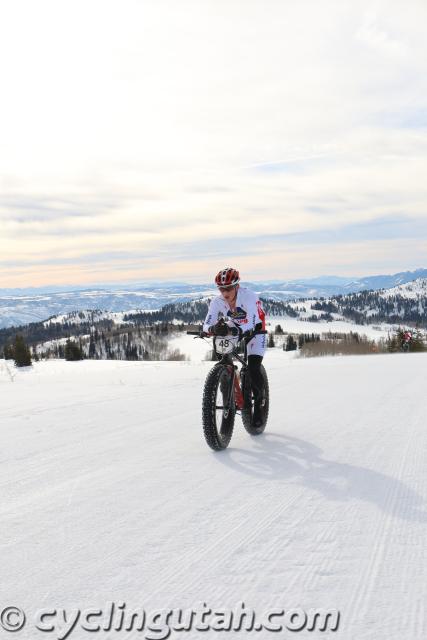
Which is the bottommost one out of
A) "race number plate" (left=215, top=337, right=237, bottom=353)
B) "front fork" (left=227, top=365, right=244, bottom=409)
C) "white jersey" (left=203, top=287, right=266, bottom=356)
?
"front fork" (left=227, top=365, right=244, bottom=409)

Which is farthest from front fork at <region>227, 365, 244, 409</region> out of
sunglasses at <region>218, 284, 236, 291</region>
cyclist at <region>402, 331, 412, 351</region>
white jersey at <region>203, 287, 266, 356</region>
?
cyclist at <region>402, 331, 412, 351</region>

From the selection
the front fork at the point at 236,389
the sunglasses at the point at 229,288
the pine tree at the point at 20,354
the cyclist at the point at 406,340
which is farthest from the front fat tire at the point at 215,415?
the cyclist at the point at 406,340

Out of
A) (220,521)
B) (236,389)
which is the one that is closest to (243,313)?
(236,389)

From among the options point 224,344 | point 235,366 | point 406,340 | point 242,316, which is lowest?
point 406,340

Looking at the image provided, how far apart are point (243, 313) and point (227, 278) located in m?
0.48

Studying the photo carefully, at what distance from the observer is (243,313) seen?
6129mm

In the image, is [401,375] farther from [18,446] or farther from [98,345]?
[98,345]

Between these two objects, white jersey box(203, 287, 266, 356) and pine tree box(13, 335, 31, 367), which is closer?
white jersey box(203, 287, 266, 356)

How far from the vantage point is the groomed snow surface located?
7.39 feet

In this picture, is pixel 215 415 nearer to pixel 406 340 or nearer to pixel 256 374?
pixel 256 374

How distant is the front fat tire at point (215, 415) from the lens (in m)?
5.30

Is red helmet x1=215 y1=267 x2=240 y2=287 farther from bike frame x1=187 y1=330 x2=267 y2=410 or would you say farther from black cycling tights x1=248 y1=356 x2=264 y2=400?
black cycling tights x1=248 y1=356 x2=264 y2=400

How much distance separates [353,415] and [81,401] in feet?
15.7

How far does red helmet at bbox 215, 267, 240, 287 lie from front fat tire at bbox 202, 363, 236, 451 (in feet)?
3.21
